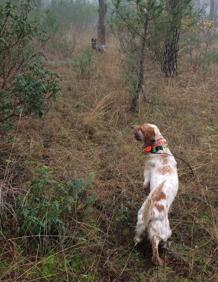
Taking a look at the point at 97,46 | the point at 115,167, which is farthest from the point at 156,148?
the point at 97,46

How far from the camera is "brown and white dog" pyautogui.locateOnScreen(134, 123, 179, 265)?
3.25 metres

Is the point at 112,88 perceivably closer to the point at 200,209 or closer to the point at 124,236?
the point at 200,209

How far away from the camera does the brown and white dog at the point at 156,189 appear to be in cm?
325

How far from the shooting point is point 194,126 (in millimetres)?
5977

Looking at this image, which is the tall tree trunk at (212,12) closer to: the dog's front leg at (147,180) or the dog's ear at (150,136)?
the dog's ear at (150,136)

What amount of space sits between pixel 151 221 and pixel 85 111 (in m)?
3.02

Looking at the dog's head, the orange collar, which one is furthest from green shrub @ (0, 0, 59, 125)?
the orange collar

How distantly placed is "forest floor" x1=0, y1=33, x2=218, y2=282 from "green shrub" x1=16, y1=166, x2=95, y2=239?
12 cm

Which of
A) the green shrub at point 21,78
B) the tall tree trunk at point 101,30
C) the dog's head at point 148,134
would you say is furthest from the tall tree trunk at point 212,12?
the dog's head at point 148,134

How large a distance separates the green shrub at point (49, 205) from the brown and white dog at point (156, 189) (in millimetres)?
547

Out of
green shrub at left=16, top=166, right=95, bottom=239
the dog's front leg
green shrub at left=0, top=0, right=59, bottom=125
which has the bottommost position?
green shrub at left=16, top=166, right=95, bottom=239

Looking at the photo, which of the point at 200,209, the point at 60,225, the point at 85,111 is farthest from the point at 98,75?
the point at 60,225

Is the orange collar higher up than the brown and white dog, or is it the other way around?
the orange collar

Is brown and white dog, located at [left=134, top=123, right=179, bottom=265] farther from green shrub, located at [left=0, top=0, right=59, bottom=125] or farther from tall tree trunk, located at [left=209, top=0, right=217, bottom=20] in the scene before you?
tall tree trunk, located at [left=209, top=0, right=217, bottom=20]
